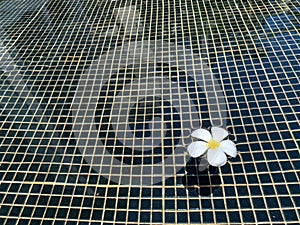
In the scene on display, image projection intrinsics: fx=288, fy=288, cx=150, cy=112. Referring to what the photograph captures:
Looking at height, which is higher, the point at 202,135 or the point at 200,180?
the point at 202,135

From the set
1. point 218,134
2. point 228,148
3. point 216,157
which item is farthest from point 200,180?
point 218,134

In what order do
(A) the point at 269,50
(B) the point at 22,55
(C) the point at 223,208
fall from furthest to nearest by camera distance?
(B) the point at 22,55 → (A) the point at 269,50 → (C) the point at 223,208

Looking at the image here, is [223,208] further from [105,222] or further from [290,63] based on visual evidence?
[290,63]

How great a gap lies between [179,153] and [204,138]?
1060 millimetres

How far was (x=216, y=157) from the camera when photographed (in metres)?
8.21

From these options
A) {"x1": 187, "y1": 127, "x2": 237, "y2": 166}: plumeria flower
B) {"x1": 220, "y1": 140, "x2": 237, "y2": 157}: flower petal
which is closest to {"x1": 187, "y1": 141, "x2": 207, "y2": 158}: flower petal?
{"x1": 187, "y1": 127, "x2": 237, "y2": 166}: plumeria flower

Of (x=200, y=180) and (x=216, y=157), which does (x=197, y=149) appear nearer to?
(x=216, y=157)

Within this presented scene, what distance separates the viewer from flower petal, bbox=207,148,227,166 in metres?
8.16

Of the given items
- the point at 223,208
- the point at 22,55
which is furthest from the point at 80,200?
the point at 22,55

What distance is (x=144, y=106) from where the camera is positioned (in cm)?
1096

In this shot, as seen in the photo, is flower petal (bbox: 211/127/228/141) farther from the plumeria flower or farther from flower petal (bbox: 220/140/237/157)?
flower petal (bbox: 220/140/237/157)

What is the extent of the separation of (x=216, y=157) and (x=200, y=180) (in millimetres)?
848

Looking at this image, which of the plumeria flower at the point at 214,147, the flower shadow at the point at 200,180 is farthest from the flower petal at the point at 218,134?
the flower shadow at the point at 200,180

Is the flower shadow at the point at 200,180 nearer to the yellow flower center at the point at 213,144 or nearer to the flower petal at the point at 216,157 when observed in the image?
the flower petal at the point at 216,157
